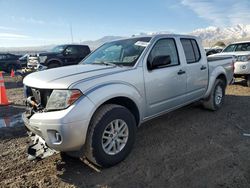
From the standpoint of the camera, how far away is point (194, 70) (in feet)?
16.5

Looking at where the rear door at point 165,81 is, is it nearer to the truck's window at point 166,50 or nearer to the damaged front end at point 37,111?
the truck's window at point 166,50

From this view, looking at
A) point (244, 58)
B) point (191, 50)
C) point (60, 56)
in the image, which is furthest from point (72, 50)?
point (191, 50)

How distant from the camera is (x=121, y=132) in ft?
11.8

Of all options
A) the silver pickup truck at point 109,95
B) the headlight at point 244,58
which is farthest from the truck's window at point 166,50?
the headlight at point 244,58

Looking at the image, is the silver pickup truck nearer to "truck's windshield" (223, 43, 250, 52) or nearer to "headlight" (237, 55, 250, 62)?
"headlight" (237, 55, 250, 62)

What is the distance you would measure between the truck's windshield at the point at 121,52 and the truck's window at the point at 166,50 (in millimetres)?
183

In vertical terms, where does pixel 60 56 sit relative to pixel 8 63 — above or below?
above

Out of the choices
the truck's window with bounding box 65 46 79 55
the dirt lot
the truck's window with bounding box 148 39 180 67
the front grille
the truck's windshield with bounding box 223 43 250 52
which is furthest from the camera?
the truck's window with bounding box 65 46 79 55

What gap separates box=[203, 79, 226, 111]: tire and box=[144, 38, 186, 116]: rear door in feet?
4.70

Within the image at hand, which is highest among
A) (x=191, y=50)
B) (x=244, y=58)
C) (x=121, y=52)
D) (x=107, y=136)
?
(x=121, y=52)

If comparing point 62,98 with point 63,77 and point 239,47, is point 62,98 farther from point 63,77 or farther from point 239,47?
point 239,47

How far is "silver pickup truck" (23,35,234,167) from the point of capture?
9.93ft

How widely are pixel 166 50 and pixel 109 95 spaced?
1736 millimetres

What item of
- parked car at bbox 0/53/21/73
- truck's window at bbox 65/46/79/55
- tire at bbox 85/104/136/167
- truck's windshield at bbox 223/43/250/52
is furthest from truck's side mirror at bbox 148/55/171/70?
parked car at bbox 0/53/21/73
